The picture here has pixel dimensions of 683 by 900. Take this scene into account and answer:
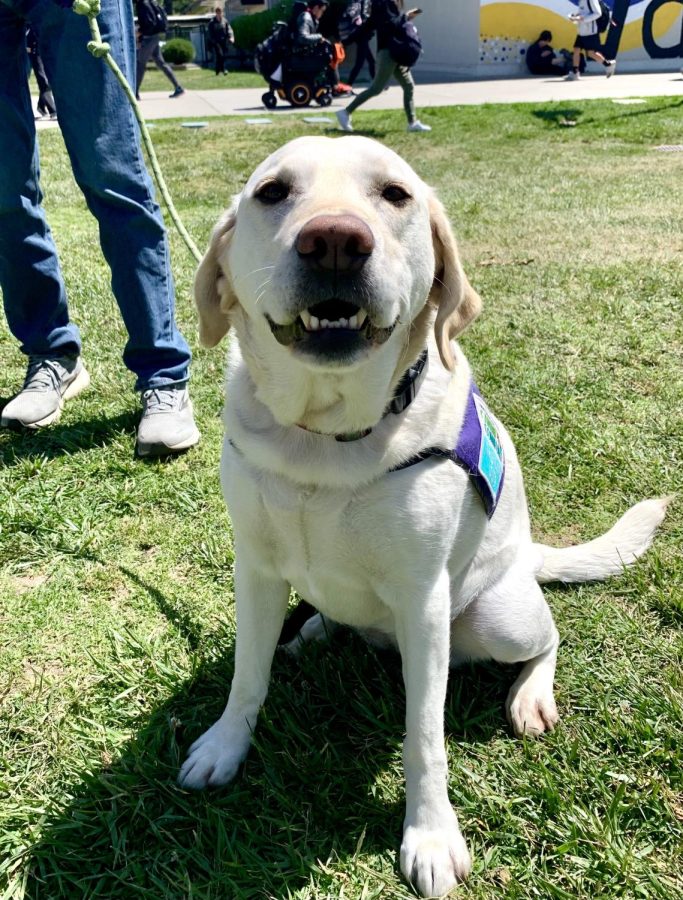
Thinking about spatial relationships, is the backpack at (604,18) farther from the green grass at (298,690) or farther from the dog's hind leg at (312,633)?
the dog's hind leg at (312,633)

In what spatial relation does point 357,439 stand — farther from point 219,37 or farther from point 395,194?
point 219,37

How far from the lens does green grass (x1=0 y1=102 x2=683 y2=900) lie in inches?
66.7

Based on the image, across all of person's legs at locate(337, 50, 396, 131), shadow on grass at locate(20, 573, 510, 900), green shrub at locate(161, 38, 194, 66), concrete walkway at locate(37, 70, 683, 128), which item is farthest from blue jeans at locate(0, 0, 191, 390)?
green shrub at locate(161, 38, 194, 66)

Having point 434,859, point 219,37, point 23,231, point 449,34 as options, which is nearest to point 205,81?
point 219,37

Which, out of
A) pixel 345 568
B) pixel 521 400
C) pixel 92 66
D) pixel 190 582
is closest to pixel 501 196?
pixel 521 400

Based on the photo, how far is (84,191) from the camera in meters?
3.17

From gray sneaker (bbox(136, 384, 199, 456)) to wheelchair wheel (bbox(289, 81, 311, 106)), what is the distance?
1411 centimetres

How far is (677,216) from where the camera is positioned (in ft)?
21.4

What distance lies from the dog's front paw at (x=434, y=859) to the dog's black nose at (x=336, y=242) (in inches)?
50.1

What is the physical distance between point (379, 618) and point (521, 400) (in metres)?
2.04

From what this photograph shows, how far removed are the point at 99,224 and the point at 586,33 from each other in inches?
838

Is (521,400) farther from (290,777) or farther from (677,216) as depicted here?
(677,216)

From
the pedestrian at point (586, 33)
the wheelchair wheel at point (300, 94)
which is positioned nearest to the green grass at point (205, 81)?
the wheelchair wheel at point (300, 94)

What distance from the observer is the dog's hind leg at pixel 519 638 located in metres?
2.00
